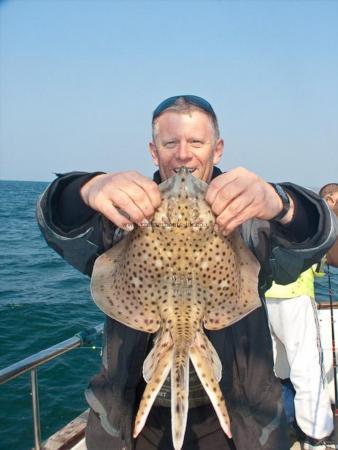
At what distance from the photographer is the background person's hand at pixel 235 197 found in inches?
83.0

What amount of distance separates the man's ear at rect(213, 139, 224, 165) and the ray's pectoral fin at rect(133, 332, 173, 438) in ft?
4.25

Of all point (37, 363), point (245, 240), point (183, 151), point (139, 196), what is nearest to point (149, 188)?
point (139, 196)

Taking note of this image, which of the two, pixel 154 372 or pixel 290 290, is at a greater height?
pixel 154 372

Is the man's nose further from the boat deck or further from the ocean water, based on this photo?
the boat deck

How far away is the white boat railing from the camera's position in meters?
3.78

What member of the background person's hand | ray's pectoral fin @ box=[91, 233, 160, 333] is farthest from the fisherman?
ray's pectoral fin @ box=[91, 233, 160, 333]

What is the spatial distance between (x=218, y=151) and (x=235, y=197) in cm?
97

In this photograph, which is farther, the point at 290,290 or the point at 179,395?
the point at 290,290

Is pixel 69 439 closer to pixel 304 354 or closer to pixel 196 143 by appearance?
pixel 304 354

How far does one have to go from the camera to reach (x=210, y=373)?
2.18 meters

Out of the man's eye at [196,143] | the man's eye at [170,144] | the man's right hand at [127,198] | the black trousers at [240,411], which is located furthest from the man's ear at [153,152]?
the black trousers at [240,411]

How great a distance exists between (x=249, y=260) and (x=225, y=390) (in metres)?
0.93

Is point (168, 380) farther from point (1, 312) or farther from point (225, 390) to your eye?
point (1, 312)

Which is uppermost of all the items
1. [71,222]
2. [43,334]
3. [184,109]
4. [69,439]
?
[184,109]
